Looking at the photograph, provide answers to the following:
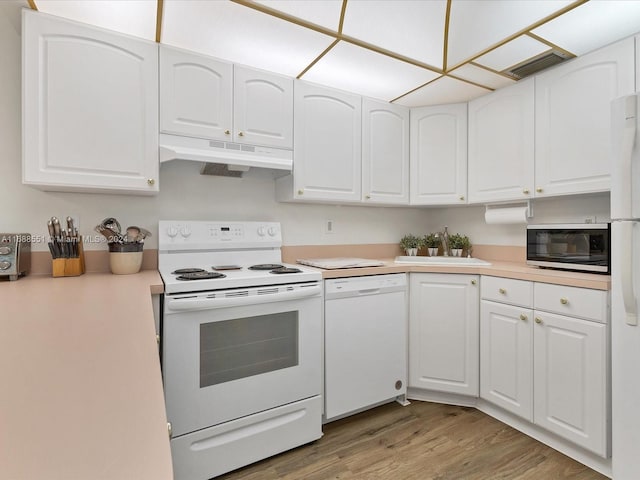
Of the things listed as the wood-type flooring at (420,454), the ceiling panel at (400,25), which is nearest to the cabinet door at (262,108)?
the ceiling panel at (400,25)

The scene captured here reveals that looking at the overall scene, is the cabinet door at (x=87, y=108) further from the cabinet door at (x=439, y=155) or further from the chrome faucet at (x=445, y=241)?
the chrome faucet at (x=445, y=241)

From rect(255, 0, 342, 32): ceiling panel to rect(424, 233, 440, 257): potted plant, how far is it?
1810 mm

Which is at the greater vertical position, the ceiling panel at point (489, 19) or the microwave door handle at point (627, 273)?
the ceiling panel at point (489, 19)

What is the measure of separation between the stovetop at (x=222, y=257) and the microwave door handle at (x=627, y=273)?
1.36m

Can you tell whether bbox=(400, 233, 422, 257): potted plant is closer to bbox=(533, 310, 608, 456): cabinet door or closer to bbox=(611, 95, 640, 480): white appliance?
bbox=(533, 310, 608, 456): cabinet door

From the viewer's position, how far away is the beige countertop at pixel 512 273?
1.66m

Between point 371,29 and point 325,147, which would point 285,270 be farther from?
point 371,29

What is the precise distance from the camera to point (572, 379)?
67.3 inches

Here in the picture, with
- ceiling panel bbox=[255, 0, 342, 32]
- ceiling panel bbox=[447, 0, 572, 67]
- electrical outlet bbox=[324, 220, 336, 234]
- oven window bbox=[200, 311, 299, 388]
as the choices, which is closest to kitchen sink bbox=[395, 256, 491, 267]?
electrical outlet bbox=[324, 220, 336, 234]

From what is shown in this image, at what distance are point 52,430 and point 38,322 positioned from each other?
0.62 metres

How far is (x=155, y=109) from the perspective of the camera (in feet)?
5.82

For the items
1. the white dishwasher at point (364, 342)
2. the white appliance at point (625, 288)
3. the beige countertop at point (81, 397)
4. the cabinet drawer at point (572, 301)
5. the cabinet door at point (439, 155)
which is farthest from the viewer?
the cabinet door at point (439, 155)

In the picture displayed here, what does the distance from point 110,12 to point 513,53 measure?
206cm

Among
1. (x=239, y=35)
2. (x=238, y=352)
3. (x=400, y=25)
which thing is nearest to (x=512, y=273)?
(x=400, y=25)
